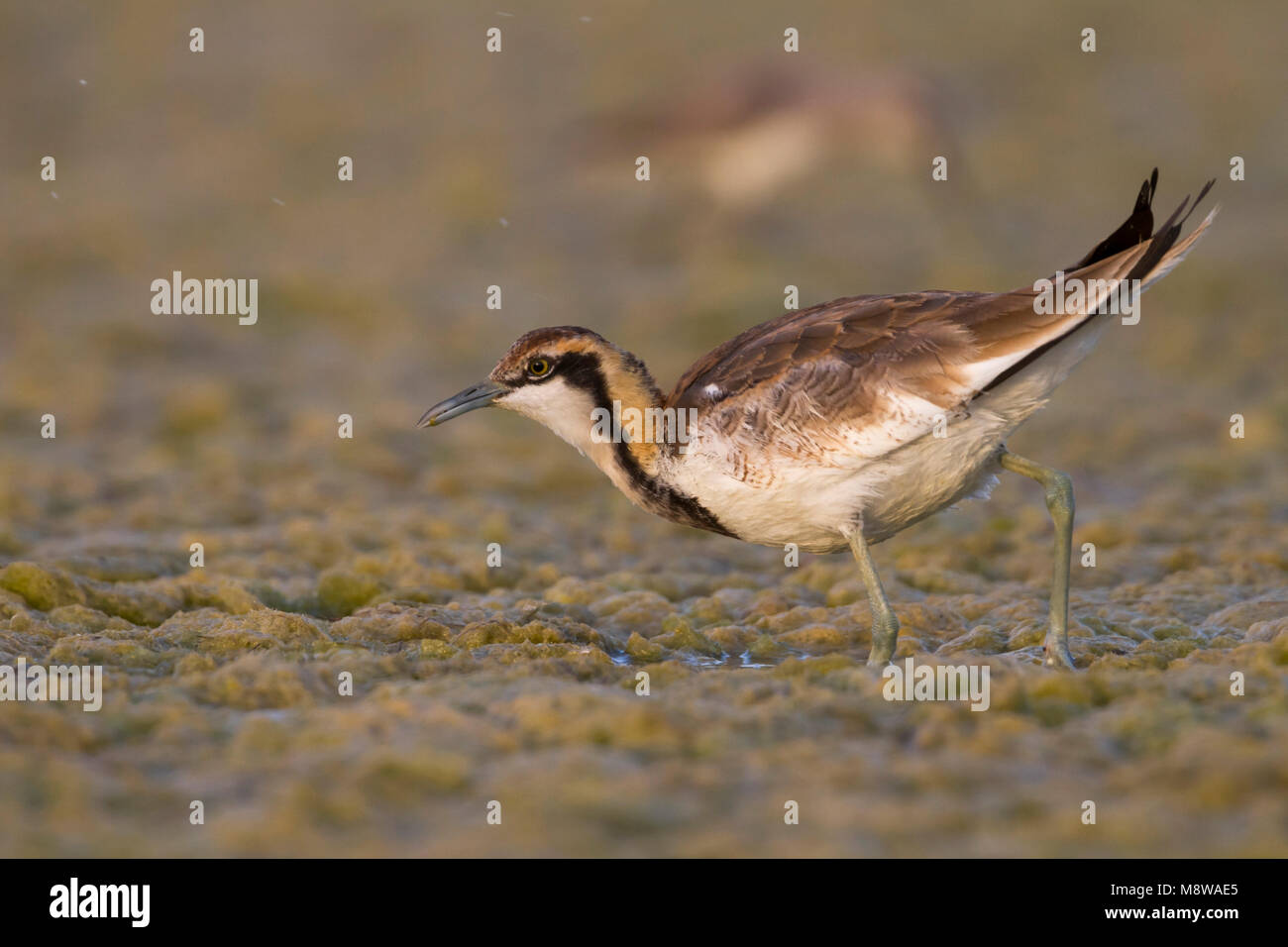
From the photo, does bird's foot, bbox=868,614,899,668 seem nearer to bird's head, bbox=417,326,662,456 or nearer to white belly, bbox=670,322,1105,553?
white belly, bbox=670,322,1105,553

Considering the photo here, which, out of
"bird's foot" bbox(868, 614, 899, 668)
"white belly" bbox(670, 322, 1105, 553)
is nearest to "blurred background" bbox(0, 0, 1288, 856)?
"bird's foot" bbox(868, 614, 899, 668)

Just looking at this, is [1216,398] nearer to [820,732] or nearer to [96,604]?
[820,732]

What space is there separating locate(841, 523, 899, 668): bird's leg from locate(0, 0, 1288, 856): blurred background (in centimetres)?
26

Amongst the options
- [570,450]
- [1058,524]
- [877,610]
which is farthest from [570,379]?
[570,450]

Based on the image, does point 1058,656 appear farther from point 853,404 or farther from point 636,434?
point 636,434

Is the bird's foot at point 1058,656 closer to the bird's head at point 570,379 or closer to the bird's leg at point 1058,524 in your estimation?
the bird's leg at point 1058,524

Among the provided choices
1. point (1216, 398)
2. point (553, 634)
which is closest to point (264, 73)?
point (1216, 398)

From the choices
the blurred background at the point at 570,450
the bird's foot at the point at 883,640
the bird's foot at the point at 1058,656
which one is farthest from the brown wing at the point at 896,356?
the bird's foot at the point at 1058,656

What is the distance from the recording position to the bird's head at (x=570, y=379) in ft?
22.0

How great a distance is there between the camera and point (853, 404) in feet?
20.3

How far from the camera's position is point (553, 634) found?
6977mm

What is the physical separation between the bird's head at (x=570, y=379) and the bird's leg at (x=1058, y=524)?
1.60 metres

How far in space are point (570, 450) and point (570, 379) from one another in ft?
14.5

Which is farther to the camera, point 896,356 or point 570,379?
point 570,379
